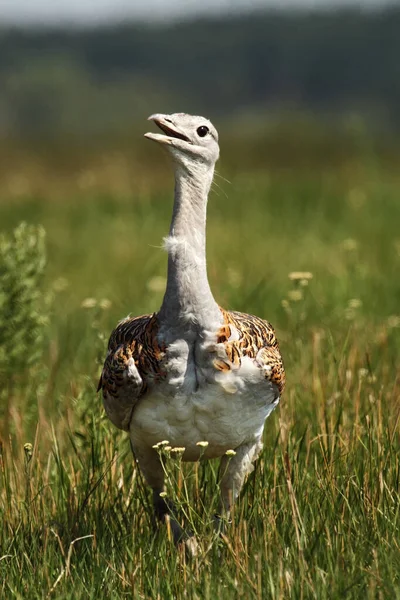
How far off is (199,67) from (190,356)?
142m

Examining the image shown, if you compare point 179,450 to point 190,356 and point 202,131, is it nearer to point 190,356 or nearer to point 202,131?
point 190,356

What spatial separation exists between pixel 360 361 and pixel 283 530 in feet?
6.47

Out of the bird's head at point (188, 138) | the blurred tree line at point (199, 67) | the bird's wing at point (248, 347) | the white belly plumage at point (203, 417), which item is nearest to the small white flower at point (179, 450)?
the white belly plumage at point (203, 417)

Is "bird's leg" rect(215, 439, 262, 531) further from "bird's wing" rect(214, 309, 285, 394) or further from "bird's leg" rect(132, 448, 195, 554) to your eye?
"bird's wing" rect(214, 309, 285, 394)

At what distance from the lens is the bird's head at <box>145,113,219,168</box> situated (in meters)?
4.04

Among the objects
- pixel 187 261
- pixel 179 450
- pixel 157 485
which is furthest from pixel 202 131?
pixel 157 485

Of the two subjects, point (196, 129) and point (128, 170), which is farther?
point (128, 170)

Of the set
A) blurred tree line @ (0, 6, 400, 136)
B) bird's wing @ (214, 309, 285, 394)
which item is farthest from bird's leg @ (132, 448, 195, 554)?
blurred tree line @ (0, 6, 400, 136)

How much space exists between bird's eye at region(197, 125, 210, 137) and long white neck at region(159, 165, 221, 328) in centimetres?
12

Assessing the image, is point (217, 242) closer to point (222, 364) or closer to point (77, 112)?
point (222, 364)

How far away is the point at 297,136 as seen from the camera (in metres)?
28.8

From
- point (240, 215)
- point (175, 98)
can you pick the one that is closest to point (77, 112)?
point (175, 98)

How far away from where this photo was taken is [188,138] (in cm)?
409

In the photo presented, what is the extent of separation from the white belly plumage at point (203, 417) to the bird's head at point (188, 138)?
2.81ft
